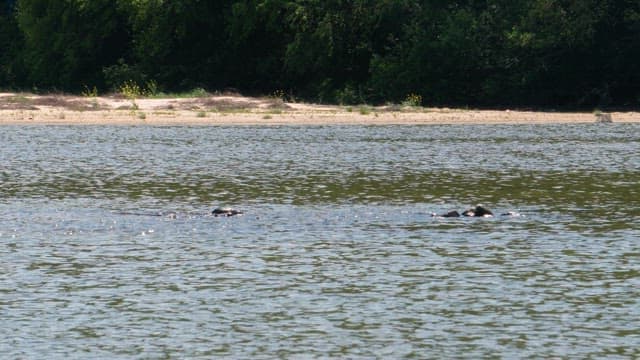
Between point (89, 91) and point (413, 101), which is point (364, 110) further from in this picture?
point (89, 91)

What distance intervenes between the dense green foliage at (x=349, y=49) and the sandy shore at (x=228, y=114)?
204cm

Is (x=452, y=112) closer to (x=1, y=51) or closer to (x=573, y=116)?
(x=573, y=116)

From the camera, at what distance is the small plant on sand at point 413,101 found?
2761 inches

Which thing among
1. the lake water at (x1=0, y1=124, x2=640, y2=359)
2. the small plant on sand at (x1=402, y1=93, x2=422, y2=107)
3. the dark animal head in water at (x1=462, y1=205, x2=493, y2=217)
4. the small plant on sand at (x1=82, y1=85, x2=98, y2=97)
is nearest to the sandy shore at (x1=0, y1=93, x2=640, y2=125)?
the small plant on sand at (x1=402, y1=93, x2=422, y2=107)

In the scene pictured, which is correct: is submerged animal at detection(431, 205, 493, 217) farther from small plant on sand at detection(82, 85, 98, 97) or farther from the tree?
the tree

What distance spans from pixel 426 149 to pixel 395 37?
24792 millimetres

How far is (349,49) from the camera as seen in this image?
74.8 meters

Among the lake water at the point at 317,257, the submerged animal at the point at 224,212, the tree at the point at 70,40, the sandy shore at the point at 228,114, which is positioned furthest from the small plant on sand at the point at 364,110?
the submerged animal at the point at 224,212

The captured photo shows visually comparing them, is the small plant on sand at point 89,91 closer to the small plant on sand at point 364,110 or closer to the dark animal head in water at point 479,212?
the small plant on sand at point 364,110

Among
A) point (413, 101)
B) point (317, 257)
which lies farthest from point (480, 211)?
point (413, 101)

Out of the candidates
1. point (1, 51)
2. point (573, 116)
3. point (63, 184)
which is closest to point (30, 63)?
point (1, 51)

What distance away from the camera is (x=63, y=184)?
125 ft

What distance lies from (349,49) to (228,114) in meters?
10.8

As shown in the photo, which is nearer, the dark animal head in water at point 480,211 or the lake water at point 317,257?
the lake water at point 317,257
